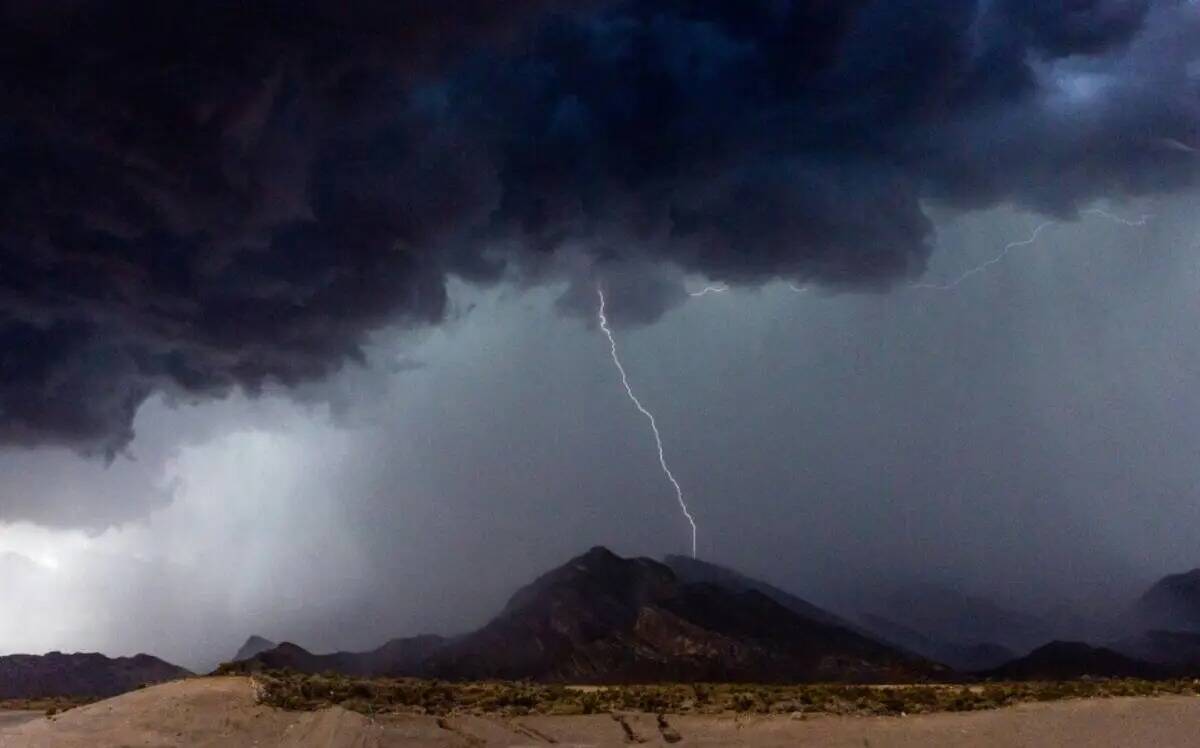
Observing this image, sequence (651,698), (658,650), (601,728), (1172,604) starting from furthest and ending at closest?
(1172,604), (658,650), (651,698), (601,728)

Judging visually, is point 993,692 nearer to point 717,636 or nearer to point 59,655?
point 717,636

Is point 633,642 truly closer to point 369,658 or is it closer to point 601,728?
point 369,658

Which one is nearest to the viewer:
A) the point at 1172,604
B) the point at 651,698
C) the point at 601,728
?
the point at 601,728

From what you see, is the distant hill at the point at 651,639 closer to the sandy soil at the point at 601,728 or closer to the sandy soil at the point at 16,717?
the sandy soil at the point at 16,717

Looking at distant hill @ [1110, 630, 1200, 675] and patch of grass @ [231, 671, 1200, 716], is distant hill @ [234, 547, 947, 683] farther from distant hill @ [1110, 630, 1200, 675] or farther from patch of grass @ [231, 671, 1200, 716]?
patch of grass @ [231, 671, 1200, 716]

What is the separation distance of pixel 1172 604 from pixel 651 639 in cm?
11011

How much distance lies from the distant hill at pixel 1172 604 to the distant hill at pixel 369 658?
122m

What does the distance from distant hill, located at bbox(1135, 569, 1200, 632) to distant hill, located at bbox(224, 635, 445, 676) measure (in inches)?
4787

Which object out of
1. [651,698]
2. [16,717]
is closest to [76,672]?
[16,717]

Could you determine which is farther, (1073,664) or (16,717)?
(1073,664)

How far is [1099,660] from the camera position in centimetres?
A: 10444

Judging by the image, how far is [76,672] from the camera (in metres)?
138

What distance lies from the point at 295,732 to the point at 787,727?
1745 cm

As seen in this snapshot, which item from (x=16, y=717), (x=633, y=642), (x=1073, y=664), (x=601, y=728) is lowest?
(x=1073, y=664)
